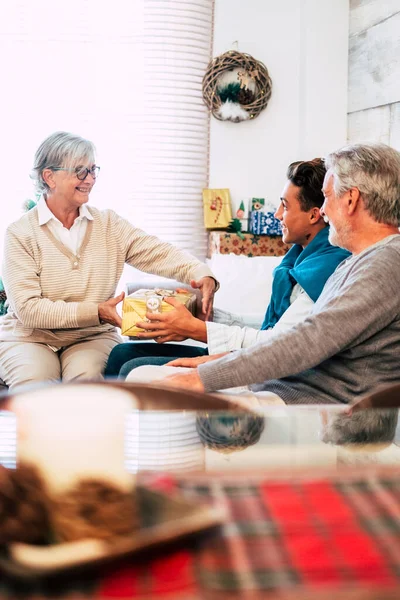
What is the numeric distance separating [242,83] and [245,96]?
86 millimetres

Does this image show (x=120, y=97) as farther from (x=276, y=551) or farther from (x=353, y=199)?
(x=276, y=551)

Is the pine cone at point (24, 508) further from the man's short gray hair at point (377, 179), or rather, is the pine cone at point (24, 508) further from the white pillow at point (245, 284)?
the white pillow at point (245, 284)

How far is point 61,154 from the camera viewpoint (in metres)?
3.03

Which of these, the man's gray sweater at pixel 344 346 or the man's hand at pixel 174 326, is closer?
the man's gray sweater at pixel 344 346

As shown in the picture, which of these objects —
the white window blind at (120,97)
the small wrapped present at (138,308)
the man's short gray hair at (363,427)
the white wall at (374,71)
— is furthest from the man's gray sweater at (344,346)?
the white window blind at (120,97)

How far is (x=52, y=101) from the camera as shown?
492cm

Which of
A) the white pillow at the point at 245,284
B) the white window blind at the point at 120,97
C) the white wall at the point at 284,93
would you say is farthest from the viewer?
the white wall at the point at 284,93

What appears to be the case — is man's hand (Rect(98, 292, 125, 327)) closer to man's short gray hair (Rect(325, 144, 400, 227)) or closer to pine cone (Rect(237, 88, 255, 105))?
man's short gray hair (Rect(325, 144, 400, 227))

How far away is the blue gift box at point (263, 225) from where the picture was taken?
4.99 m

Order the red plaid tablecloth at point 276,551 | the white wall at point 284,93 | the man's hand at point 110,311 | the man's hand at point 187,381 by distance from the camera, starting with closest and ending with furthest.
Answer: the red plaid tablecloth at point 276,551, the man's hand at point 187,381, the man's hand at point 110,311, the white wall at point 284,93

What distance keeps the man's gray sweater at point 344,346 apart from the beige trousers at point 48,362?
3.23 feet

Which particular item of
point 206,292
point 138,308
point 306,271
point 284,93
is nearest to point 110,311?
point 138,308

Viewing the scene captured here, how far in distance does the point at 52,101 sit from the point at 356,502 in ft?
14.5

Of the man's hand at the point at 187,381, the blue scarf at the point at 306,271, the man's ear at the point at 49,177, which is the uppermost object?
the man's ear at the point at 49,177
